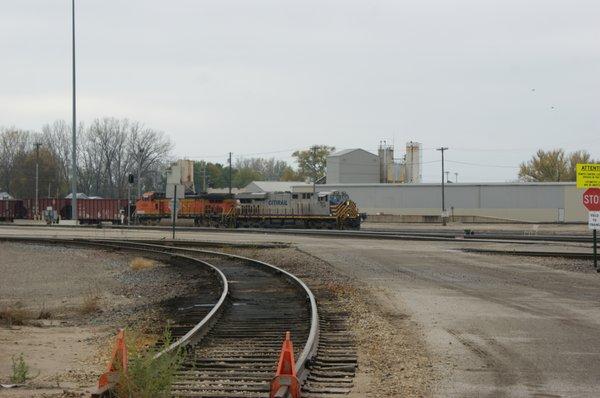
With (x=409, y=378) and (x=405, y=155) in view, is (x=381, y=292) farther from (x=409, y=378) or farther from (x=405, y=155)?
(x=405, y=155)

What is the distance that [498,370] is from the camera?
7.94m

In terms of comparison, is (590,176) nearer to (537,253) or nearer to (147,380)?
(537,253)

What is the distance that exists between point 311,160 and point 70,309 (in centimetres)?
13764

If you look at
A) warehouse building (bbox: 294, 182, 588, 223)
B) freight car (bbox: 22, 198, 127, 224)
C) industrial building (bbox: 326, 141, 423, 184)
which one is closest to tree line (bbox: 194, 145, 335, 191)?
industrial building (bbox: 326, 141, 423, 184)

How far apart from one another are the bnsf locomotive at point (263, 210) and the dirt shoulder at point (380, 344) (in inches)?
1432

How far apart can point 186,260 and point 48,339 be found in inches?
615

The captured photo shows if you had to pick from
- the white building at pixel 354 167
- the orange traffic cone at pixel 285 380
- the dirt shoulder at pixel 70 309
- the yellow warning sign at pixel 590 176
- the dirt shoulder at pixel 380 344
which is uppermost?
the white building at pixel 354 167

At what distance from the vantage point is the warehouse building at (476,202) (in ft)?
273

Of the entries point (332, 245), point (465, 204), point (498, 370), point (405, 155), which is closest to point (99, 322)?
point (498, 370)

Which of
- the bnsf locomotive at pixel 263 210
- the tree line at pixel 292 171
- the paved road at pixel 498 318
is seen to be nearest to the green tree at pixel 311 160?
the tree line at pixel 292 171

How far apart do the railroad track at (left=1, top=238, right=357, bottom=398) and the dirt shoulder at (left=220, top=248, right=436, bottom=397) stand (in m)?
0.19

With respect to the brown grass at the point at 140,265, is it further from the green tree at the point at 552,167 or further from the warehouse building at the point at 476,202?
the green tree at the point at 552,167

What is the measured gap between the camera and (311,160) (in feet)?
500

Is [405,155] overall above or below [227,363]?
above
